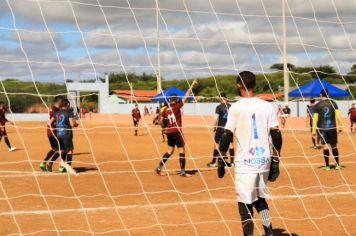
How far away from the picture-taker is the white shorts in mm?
5645

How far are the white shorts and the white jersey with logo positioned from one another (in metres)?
0.05

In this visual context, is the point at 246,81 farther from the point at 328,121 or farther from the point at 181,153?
the point at 328,121

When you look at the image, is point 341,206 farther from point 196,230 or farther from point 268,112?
point 268,112

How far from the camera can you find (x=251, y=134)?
5.65 m

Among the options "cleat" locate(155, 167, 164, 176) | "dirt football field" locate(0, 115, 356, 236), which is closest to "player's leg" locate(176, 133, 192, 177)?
"dirt football field" locate(0, 115, 356, 236)

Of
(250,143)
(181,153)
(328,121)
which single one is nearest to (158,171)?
(181,153)

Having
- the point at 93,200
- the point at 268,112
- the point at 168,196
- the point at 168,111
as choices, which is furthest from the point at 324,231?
the point at 168,111

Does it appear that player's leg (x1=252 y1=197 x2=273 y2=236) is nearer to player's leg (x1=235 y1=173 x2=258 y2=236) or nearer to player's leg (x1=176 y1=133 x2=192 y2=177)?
player's leg (x1=235 y1=173 x2=258 y2=236)

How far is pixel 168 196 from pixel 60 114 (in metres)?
4.08

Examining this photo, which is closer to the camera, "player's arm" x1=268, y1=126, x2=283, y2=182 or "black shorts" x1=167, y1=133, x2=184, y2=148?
"player's arm" x1=268, y1=126, x2=283, y2=182

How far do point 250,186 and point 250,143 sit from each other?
0.40 metres

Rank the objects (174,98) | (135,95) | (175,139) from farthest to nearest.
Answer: (135,95)
(175,139)
(174,98)

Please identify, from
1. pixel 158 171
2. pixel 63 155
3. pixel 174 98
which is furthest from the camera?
pixel 63 155

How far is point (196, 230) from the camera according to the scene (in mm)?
7012
